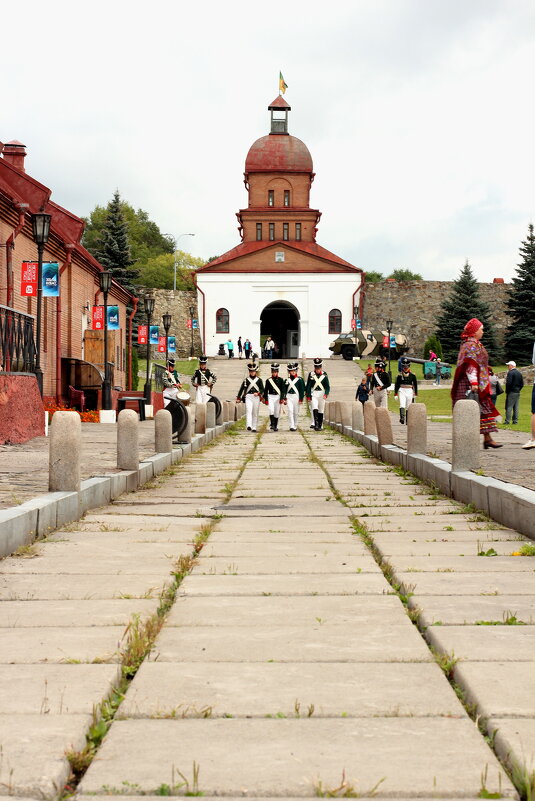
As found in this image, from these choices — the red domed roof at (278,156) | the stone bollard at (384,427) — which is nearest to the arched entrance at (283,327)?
the red domed roof at (278,156)

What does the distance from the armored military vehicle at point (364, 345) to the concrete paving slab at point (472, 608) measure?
56076mm

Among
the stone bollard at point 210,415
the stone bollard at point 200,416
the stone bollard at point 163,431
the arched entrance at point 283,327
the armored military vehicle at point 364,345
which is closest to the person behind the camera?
the stone bollard at point 163,431

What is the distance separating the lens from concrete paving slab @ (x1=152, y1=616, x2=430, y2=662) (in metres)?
3.29

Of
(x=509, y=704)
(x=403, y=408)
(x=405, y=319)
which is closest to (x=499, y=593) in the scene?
(x=509, y=704)

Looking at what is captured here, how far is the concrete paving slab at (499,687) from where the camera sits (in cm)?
267

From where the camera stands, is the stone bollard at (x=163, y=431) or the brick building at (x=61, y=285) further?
the brick building at (x=61, y=285)

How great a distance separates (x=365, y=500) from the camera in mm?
8578

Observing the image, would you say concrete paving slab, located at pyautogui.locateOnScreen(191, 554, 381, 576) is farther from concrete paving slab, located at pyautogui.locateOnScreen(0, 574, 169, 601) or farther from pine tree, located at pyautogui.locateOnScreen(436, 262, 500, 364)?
pine tree, located at pyautogui.locateOnScreen(436, 262, 500, 364)

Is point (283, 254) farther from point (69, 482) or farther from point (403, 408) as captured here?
point (69, 482)

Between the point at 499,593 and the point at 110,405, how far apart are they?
68.5ft

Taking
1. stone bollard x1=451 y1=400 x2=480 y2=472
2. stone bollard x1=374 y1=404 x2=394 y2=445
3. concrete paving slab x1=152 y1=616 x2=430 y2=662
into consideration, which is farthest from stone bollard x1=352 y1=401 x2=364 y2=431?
concrete paving slab x1=152 y1=616 x2=430 y2=662

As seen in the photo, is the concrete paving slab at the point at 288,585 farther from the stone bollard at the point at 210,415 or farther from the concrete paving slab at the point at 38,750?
the stone bollard at the point at 210,415

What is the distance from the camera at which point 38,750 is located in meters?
2.37

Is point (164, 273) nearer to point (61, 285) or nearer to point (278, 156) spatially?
point (278, 156)
